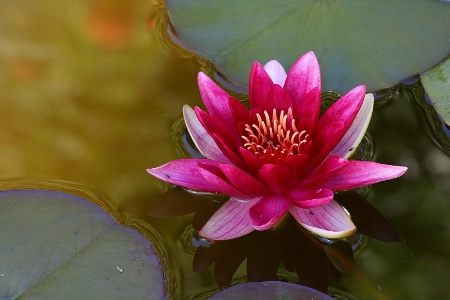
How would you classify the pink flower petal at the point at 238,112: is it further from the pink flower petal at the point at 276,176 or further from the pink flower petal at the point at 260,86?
the pink flower petal at the point at 276,176

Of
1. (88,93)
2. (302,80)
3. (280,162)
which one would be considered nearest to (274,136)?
(280,162)

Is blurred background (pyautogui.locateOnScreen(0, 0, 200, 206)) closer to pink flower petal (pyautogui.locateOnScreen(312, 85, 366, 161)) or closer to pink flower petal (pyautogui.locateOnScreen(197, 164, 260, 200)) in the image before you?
pink flower petal (pyautogui.locateOnScreen(197, 164, 260, 200))

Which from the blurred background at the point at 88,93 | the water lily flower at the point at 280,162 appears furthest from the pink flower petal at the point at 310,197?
the blurred background at the point at 88,93

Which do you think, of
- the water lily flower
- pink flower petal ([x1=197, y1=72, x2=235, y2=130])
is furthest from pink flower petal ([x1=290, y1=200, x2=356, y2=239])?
pink flower petal ([x1=197, y1=72, x2=235, y2=130])

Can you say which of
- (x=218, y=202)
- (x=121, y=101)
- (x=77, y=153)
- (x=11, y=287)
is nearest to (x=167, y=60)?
(x=121, y=101)

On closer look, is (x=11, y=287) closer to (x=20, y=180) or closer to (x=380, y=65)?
(x=20, y=180)

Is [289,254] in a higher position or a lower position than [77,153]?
lower
